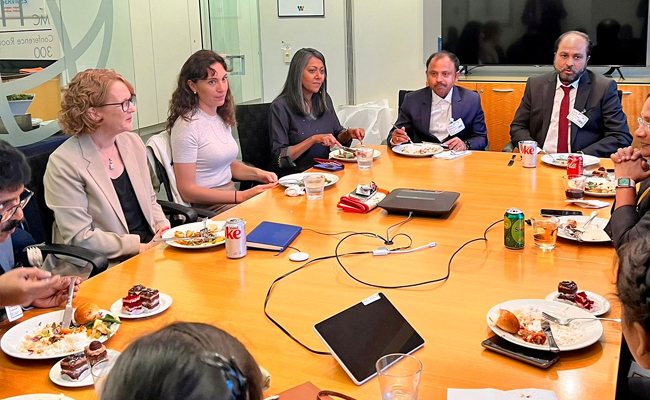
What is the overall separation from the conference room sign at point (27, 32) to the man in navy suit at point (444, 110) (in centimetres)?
212

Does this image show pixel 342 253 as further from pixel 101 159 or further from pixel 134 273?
pixel 101 159

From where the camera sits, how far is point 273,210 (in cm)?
275

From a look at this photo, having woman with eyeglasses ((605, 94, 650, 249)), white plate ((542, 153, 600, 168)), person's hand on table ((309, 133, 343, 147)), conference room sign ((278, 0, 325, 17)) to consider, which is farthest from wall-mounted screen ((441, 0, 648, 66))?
woman with eyeglasses ((605, 94, 650, 249))

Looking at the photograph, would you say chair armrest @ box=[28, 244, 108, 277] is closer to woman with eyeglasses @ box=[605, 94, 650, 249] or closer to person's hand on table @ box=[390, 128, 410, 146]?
woman with eyeglasses @ box=[605, 94, 650, 249]

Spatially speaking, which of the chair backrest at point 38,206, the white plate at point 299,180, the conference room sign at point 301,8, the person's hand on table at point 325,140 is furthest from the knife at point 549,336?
the conference room sign at point 301,8

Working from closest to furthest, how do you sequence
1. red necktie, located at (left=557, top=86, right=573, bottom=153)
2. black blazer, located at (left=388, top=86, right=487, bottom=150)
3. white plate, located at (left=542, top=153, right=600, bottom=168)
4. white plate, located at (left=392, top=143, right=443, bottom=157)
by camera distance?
white plate, located at (left=542, top=153, right=600, bottom=168) < white plate, located at (left=392, top=143, right=443, bottom=157) < red necktie, located at (left=557, top=86, right=573, bottom=153) < black blazer, located at (left=388, top=86, right=487, bottom=150)

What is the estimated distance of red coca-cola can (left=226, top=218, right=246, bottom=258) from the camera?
2160 millimetres

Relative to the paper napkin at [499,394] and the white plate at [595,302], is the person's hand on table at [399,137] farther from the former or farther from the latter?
the paper napkin at [499,394]

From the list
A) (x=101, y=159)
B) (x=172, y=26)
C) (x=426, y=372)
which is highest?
(x=172, y=26)

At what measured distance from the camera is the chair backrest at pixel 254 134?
13.4 feet

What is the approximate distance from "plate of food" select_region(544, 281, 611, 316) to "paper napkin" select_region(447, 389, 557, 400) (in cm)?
42

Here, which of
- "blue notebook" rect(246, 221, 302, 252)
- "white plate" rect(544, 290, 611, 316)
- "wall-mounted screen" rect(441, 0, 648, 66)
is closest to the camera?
"white plate" rect(544, 290, 611, 316)

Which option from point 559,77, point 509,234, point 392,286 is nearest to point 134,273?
point 392,286

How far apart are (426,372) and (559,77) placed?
3217mm
